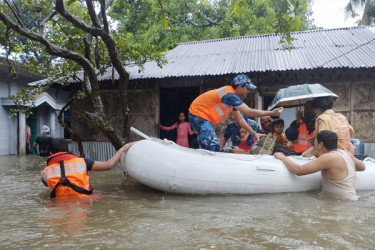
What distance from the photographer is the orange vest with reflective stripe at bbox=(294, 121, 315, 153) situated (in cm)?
533

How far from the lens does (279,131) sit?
5.64 metres

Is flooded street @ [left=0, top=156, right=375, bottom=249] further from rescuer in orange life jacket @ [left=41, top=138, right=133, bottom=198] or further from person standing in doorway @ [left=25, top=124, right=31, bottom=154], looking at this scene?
person standing in doorway @ [left=25, top=124, right=31, bottom=154]

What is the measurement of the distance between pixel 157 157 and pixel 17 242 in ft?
6.55

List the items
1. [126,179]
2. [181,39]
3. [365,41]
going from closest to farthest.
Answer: [126,179], [365,41], [181,39]

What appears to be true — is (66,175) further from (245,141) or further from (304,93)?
(304,93)

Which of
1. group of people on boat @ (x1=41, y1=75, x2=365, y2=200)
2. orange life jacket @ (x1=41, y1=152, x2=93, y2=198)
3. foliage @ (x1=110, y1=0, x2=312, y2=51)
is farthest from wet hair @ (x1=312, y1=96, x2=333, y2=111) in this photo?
foliage @ (x1=110, y1=0, x2=312, y2=51)

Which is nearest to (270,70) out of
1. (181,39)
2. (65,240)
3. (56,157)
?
(56,157)

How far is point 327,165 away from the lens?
3.96 meters

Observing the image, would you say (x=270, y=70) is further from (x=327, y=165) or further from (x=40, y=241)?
(x=40, y=241)

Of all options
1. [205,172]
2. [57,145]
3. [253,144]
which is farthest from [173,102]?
[57,145]

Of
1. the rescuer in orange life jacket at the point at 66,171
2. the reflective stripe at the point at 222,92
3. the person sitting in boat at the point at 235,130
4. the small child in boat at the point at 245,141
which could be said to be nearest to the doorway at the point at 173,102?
the person sitting in boat at the point at 235,130

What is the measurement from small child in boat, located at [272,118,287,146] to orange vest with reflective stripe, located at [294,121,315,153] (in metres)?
0.32

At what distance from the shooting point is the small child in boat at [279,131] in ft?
18.4

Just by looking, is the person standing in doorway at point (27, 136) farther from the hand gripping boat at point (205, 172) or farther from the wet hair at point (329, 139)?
the wet hair at point (329, 139)
